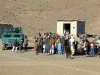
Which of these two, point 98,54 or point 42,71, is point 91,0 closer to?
point 98,54

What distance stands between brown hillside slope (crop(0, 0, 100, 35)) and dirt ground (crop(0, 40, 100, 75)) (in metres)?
37.2

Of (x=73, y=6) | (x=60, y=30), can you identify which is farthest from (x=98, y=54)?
(x=73, y=6)

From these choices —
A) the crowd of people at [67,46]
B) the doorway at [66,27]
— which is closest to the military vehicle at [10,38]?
the crowd of people at [67,46]

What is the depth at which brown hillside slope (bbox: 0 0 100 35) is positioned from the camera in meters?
66.6

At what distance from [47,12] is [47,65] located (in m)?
54.0

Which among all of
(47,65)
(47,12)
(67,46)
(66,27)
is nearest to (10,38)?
(67,46)

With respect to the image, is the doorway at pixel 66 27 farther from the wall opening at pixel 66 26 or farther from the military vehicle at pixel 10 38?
the military vehicle at pixel 10 38

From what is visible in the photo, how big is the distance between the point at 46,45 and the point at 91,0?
5409 cm

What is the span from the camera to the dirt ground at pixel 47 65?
19219 mm

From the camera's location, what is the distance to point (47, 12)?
7531 centimetres

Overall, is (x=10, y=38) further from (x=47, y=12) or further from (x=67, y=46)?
(x=47, y=12)

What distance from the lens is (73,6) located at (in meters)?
76.9

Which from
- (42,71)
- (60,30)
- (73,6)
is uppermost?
(73,6)

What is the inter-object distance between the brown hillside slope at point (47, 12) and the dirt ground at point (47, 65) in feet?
122
